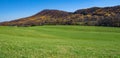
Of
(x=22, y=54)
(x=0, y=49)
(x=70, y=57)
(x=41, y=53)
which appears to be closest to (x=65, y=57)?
(x=70, y=57)

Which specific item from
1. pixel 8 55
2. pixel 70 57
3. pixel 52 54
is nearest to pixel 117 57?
pixel 70 57

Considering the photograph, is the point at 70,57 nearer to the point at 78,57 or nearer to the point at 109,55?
the point at 78,57

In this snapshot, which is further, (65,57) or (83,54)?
(83,54)

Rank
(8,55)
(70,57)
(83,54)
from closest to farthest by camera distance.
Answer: (8,55) < (70,57) < (83,54)

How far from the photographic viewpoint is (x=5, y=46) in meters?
23.8

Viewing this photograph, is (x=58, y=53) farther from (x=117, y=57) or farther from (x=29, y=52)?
(x=117, y=57)

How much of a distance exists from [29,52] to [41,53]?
1.07 m

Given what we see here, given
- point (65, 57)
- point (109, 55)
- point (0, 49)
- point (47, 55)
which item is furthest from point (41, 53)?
point (109, 55)

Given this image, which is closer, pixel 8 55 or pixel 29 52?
pixel 8 55

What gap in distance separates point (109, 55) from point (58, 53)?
16.2ft

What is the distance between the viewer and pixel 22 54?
818 inches

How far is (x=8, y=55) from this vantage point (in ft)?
65.9

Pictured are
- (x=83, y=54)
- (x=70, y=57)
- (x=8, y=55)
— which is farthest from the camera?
(x=83, y=54)

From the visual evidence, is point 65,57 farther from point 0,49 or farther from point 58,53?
point 0,49
